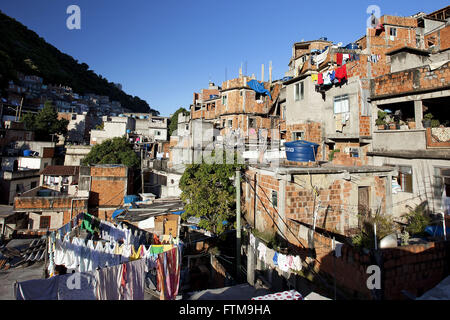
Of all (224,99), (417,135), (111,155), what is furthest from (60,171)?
(417,135)

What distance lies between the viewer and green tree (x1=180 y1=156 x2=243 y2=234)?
1448 cm

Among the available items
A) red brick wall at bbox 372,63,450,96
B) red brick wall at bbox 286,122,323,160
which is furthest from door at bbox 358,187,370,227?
red brick wall at bbox 286,122,323,160

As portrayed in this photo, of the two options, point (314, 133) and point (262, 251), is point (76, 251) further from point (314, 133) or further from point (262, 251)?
point (314, 133)

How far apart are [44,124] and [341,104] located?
48744 millimetres

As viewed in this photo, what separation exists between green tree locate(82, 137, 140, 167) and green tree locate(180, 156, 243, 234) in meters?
19.8

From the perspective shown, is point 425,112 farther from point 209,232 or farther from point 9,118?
point 9,118

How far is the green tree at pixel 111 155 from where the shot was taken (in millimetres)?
32219

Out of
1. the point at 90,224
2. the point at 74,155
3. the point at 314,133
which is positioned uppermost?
the point at 314,133

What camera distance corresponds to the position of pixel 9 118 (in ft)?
156

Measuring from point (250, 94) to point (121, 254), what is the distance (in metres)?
25.1

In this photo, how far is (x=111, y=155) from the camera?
3269 centimetres

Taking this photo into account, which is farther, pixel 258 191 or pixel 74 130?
pixel 74 130
